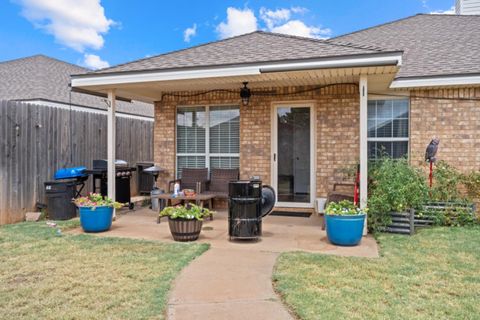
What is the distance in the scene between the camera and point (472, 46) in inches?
339

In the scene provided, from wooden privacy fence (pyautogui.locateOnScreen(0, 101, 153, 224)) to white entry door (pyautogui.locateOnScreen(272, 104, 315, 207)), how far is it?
14.8ft

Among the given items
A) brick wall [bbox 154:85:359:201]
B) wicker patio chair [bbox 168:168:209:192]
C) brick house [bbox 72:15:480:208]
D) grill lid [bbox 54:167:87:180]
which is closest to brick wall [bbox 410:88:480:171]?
brick house [bbox 72:15:480:208]

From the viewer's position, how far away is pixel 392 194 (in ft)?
20.0

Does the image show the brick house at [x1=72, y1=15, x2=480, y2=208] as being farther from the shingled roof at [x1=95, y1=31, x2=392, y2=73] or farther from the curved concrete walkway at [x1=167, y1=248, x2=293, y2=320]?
the curved concrete walkway at [x1=167, y1=248, x2=293, y2=320]

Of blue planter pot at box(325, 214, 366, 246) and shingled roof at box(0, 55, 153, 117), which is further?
shingled roof at box(0, 55, 153, 117)

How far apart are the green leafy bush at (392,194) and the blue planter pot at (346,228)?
762 millimetres

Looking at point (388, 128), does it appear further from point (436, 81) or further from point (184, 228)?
point (184, 228)

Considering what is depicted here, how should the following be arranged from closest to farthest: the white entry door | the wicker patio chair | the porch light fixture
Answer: the porch light fixture < the white entry door < the wicker patio chair

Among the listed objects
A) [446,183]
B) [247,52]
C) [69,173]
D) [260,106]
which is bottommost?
[446,183]

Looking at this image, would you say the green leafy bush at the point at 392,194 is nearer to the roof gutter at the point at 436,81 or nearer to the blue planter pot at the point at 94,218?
Result: the roof gutter at the point at 436,81

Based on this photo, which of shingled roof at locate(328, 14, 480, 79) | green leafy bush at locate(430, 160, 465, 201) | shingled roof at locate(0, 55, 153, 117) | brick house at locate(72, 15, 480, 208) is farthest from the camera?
shingled roof at locate(0, 55, 153, 117)

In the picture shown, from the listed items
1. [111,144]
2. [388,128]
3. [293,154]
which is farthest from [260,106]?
[111,144]

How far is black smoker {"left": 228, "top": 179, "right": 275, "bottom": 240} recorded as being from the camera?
5637mm

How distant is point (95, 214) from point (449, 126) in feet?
21.9
